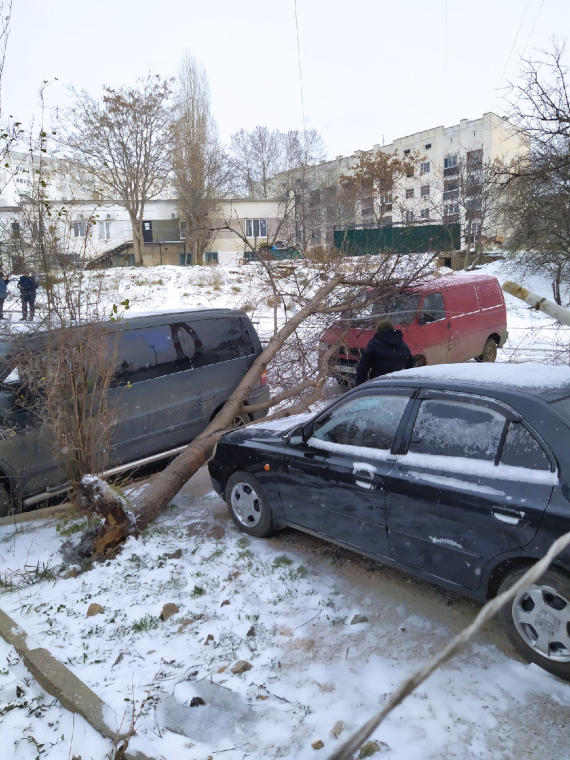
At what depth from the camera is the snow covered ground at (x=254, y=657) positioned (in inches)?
106

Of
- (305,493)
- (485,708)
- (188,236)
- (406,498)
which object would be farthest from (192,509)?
(188,236)

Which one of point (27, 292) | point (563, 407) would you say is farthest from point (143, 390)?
point (563, 407)

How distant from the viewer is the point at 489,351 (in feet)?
40.6

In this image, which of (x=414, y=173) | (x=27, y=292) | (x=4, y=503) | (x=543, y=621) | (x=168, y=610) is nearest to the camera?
(x=543, y=621)

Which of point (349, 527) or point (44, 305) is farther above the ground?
point (44, 305)

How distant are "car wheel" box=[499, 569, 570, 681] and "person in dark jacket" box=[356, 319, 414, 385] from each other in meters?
4.19

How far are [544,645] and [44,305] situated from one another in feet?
16.3

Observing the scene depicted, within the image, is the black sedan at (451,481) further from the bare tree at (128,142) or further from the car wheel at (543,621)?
the bare tree at (128,142)

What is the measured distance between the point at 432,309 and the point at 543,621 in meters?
8.19

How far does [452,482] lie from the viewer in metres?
3.38

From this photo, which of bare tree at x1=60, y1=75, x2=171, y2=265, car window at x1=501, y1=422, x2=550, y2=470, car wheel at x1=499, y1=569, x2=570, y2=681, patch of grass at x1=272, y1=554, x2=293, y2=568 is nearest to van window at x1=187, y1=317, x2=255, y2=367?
patch of grass at x1=272, y1=554, x2=293, y2=568

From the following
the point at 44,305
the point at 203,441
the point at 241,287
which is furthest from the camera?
the point at 241,287

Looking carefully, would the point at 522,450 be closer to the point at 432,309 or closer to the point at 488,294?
the point at 432,309

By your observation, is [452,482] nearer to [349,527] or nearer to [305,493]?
[349,527]
